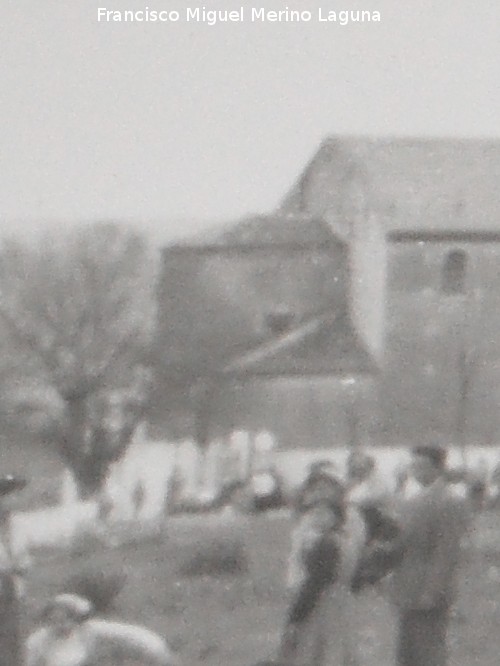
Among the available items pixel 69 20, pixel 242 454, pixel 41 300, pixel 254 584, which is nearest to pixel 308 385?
pixel 242 454

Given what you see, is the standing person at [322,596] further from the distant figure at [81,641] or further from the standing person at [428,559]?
the distant figure at [81,641]

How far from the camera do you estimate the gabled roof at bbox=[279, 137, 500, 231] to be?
1580 millimetres

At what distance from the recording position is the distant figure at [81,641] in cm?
149

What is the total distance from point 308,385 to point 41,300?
19.6 inches

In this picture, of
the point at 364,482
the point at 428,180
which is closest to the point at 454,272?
the point at 428,180

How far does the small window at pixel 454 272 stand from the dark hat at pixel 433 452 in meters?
0.29

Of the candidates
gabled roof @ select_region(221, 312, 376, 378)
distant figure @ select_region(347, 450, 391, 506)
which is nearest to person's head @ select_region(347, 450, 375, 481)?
distant figure @ select_region(347, 450, 391, 506)

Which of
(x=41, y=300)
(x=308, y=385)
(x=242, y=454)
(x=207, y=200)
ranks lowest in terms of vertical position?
(x=242, y=454)

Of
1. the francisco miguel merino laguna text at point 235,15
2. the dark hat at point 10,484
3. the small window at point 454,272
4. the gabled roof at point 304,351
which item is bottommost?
the dark hat at point 10,484

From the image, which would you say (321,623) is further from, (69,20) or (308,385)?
(69,20)

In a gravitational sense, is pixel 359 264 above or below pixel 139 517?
above

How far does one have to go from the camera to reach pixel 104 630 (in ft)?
4.90

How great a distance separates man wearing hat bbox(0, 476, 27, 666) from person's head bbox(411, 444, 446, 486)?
702 mm

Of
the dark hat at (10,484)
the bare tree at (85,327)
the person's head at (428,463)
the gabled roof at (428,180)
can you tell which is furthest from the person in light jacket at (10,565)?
the gabled roof at (428,180)
